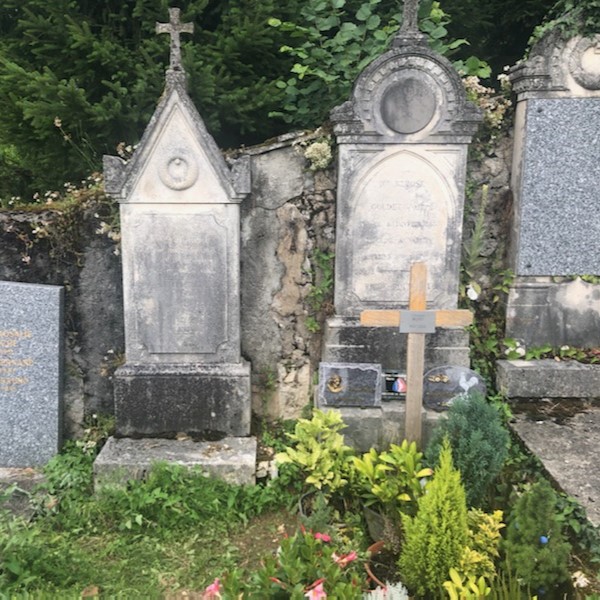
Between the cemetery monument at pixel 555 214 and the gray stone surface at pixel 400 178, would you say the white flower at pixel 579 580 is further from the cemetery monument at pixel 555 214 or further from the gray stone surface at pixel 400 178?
the gray stone surface at pixel 400 178

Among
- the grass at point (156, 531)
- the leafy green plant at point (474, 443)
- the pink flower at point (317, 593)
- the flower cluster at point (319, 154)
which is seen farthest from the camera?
the flower cluster at point (319, 154)

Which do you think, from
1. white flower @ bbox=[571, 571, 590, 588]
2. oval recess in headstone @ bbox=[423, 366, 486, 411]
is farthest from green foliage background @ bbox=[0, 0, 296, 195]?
white flower @ bbox=[571, 571, 590, 588]

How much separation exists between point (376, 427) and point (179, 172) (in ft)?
7.48

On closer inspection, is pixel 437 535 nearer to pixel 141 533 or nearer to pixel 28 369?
pixel 141 533

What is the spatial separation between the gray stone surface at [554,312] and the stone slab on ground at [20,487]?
12.4 ft

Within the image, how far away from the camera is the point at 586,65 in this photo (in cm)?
446

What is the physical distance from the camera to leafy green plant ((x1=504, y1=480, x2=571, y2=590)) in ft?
8.61

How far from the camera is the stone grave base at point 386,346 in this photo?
452 cm

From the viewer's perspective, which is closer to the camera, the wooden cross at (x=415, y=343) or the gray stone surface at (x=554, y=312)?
the wooden cross at (x=415, y=343)

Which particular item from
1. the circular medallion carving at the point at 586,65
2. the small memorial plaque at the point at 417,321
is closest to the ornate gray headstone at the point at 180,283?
the small memorial plaque at the point at 417,321

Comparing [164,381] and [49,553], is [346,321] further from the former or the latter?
[49,553]

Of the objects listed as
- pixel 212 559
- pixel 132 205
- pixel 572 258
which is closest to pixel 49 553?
pixel 212 559

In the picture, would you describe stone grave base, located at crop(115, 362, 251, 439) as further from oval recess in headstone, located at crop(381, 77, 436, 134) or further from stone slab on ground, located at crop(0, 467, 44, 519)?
oval recess in headstone, located at crop(381, 77, 436, 134)

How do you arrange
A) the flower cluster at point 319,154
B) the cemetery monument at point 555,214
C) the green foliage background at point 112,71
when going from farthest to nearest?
the green foliage background at point 112,71 < the flower cluster at point 319,154 < the cemetery monument at point 555,214
